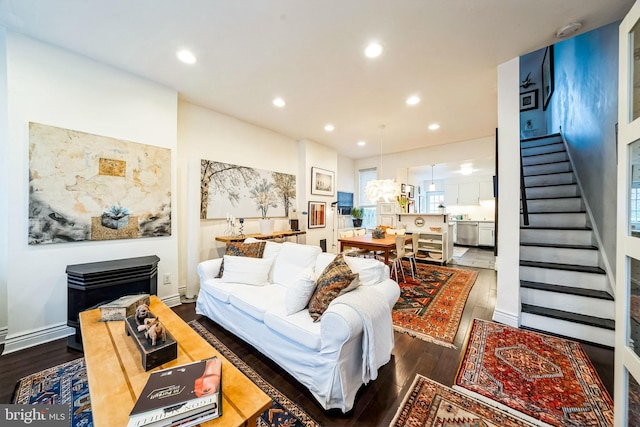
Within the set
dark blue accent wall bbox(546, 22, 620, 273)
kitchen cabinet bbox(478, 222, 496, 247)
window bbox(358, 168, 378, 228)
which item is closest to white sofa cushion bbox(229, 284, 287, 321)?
dark blue accent wall bbox(546, 22, 620, 273)

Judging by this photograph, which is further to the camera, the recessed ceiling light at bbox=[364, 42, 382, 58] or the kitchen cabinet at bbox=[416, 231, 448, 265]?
the kitchen cabinet at bbox=[416, 231, 448, 265]

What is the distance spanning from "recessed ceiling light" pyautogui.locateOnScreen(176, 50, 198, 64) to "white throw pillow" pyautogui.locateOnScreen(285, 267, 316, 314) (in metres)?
2.48

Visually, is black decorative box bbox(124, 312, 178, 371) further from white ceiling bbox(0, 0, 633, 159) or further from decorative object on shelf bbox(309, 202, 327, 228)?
decorative object on shelf bbox(309, 202, 327, 228)

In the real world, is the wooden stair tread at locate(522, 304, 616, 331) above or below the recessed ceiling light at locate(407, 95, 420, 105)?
below

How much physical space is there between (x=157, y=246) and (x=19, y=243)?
105 centimetres

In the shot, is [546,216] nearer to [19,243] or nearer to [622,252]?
[622,252]

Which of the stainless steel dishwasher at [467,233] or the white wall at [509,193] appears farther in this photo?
the stainless steel dishwasher at [467,233]

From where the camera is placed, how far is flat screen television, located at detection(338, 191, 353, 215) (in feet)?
21.0

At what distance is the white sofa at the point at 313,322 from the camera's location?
4.70 ft

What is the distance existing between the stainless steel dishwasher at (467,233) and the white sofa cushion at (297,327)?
7.33 m

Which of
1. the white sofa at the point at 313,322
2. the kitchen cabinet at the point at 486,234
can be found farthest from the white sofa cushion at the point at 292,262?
the kitchen cabinet at the point at 486,234

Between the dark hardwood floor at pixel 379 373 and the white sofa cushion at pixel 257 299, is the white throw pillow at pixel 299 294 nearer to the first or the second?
the white sofa cushion at pixel 257 299

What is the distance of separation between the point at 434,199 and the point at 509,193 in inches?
261

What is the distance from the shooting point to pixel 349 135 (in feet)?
15.8
